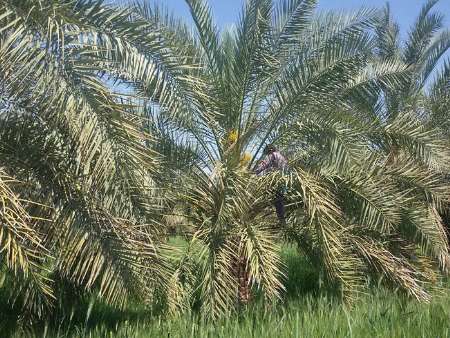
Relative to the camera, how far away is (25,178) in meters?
5.29

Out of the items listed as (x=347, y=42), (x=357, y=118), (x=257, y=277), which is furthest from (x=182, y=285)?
(x=347, y=42)

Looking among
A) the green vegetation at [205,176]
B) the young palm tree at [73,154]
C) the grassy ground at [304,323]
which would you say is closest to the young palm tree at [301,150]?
the green vegetation at [205,176]

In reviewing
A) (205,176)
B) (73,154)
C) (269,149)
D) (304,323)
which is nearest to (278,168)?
(269,149)

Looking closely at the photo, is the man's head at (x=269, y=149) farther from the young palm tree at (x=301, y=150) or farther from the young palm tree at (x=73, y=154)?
the young palm tree at (x=73, y=154)

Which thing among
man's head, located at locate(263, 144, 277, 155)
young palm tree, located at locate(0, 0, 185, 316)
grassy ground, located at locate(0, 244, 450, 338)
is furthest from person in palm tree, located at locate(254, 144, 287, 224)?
young palm tree, located at locate(0, 0, 185, 316)

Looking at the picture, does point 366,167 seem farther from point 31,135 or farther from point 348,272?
point 31,135

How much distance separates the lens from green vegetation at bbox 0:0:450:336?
4629mm

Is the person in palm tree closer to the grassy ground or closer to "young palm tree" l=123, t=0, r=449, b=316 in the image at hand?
"young palm tree" l=123, t=0, r=449, b=316

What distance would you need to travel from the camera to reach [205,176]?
307 inches

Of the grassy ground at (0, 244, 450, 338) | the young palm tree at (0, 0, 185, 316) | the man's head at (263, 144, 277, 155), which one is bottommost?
the grassy ground at (0, 244, 450, 338)

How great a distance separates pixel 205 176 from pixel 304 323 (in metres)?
2.83

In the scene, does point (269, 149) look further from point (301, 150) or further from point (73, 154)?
point (73, 154)

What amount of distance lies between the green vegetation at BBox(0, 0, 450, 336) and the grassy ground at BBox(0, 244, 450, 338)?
1.5 inches

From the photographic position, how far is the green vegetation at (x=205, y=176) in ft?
15.2
